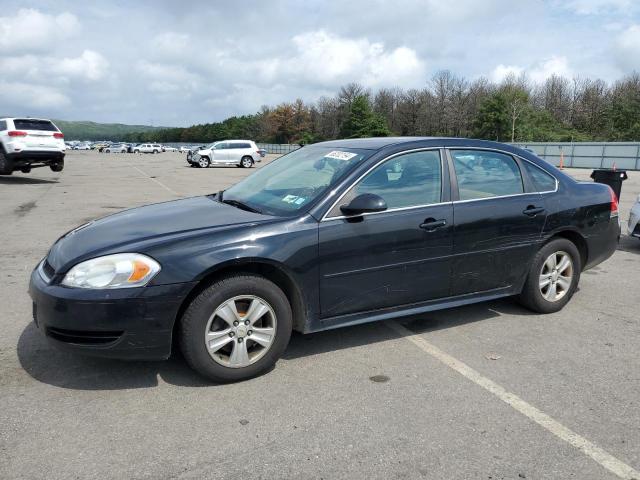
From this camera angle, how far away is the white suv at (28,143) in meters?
15.8

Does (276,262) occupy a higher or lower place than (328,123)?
lower

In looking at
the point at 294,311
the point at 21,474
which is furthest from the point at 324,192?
the point at 21,474

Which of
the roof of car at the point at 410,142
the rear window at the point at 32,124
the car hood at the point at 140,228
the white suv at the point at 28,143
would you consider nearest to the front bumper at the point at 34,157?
the white suv at the point at 28,143

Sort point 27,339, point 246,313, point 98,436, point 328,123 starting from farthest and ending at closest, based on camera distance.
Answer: point 328,123 → point 27,339 → point 246,313 → point 98,436

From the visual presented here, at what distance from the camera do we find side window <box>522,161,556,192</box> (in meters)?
4.54

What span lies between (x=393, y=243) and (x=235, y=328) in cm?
128

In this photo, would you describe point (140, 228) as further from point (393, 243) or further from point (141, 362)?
point (393, 243)

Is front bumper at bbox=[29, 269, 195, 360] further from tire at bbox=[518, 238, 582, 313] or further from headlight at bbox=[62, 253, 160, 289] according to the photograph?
tire at bbox=[518, 238, 582, 313]

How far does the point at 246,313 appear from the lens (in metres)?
3.30

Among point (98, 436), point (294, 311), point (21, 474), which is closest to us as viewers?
point (21, 474)

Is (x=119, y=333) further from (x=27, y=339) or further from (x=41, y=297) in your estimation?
(x=27, y=339)

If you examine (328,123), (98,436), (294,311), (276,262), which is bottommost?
(98,436)

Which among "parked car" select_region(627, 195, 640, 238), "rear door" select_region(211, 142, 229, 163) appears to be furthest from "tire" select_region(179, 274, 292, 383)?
"rear door" select_region(211, 142, 229, 163)

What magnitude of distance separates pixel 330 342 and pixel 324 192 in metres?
1.20
